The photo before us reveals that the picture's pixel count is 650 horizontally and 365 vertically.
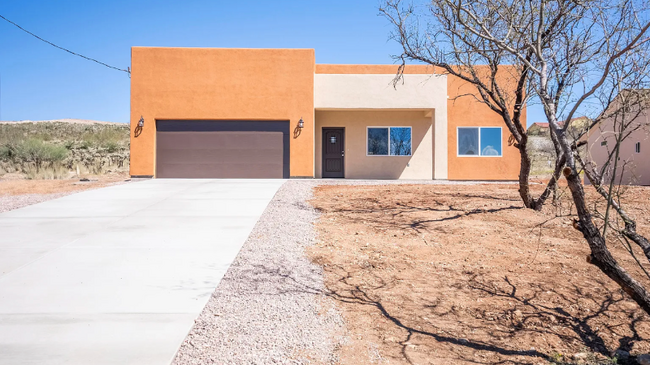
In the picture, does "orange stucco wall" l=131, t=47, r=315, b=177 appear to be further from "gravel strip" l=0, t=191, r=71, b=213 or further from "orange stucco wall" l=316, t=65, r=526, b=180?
"gravel strip" l=0, t=191, r=71, b=213

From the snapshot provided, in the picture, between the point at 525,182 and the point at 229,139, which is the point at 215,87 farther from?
the point at 525,182

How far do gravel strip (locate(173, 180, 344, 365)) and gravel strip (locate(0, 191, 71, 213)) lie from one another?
5.76 metres

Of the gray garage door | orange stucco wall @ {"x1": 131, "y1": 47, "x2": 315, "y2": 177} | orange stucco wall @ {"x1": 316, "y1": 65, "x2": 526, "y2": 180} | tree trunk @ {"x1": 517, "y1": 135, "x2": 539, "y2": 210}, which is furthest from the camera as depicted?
orange stucco wall @ {"x1": 316, "y1": 65, "x2": 526, "y2": 180}

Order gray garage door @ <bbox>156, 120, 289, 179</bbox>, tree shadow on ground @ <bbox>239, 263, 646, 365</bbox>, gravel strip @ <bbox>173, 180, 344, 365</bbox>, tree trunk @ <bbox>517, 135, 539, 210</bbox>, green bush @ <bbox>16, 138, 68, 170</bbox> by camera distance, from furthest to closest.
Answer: green bush @ <bbox>16, 138, 68, 170</bbox> < gray garage door @ <bbox>156, 120, 289, 179</bbox> < tree trunk @ <bbox>517, 135, 539, 210</bbox> < tree shadow on ground @ <bbox>239, 263, 646, 365</bbox> < gravel strip @ <bbox>173, 180, 344, 365</bbox>

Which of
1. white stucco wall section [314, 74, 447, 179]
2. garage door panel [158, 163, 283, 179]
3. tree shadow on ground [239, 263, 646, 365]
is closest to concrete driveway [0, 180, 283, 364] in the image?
tree shadow on ground [239, 263, 646, 365]

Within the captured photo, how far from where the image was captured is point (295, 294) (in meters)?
4.45

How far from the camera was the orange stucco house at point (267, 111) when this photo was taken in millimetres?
16453

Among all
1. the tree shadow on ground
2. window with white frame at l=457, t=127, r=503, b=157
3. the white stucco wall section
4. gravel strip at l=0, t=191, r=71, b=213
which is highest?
the white stucco wall section

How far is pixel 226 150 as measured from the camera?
55.5ft

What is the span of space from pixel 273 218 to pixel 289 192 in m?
3.34

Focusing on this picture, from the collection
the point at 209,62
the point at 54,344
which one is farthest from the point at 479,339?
the point at 209,62

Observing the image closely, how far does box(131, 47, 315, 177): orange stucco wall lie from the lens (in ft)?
53.8

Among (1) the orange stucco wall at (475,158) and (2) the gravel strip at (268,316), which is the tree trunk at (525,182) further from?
(1) the orange stucco wall at (475,158)

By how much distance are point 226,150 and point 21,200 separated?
767 cm
